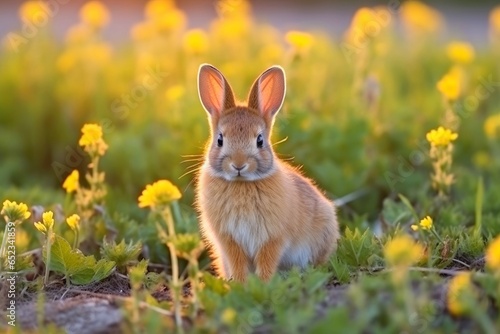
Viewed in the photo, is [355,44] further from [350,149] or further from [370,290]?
[370,290]

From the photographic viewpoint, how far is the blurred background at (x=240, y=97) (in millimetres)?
6910

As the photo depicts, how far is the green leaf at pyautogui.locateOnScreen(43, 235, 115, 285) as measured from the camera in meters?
4.62

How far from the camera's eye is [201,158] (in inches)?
212

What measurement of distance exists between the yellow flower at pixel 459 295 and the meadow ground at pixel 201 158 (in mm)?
18

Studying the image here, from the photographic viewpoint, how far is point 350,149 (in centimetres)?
699

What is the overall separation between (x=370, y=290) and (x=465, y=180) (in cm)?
326

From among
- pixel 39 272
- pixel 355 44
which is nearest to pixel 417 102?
pixel 355 44

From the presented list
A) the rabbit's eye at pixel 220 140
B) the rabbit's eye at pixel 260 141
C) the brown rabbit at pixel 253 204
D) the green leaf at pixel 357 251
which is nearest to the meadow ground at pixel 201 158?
the green leaf at pixel 357 251

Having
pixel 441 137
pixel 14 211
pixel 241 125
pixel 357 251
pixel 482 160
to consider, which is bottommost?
pixel 482 160

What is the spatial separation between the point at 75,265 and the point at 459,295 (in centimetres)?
193

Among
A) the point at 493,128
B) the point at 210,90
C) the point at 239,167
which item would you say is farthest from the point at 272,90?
the point at 493,128

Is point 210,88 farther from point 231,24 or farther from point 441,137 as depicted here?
point 231,24

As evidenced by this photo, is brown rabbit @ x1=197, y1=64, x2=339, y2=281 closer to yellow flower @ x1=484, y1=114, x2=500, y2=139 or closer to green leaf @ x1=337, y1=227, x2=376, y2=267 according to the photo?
green leaf @ x1=337, y1=227, x2=376, y2=267

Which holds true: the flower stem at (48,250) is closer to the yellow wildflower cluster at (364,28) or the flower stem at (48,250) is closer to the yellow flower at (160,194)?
the yellow flower at (160,194)
